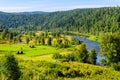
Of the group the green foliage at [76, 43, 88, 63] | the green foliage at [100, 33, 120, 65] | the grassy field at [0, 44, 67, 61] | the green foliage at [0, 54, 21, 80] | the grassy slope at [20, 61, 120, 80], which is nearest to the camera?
the green foliage at [0, 54, 21, 80]

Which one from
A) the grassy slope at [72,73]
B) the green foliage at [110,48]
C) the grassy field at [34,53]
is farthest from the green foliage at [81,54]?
the grassy slope at [72,73]

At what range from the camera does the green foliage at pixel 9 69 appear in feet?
178

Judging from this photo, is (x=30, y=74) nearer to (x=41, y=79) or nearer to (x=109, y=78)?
(x=41, y=79)

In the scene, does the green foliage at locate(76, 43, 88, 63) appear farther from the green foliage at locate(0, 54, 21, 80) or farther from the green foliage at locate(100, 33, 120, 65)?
the green foliage at locate(0, 54, 21, 80)

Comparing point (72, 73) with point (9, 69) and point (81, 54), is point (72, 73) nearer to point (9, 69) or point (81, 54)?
point (9, 69)

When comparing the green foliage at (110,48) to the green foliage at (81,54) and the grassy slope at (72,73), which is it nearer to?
the green foliage at (81,54)

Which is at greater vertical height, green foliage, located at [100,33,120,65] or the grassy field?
green foliage, located at [100,33,120,65]

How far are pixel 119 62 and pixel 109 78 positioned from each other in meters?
29.4

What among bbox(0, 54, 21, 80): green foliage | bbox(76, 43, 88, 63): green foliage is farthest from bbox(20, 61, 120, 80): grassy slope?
bbox(76, 43, 88, 63): green foliage

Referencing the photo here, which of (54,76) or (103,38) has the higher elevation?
(103,38)

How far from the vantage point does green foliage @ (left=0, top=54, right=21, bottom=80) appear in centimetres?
5416

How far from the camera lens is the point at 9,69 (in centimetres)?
5431

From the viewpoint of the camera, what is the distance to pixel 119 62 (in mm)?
97625

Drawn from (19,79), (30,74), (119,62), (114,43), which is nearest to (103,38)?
(114,43)
